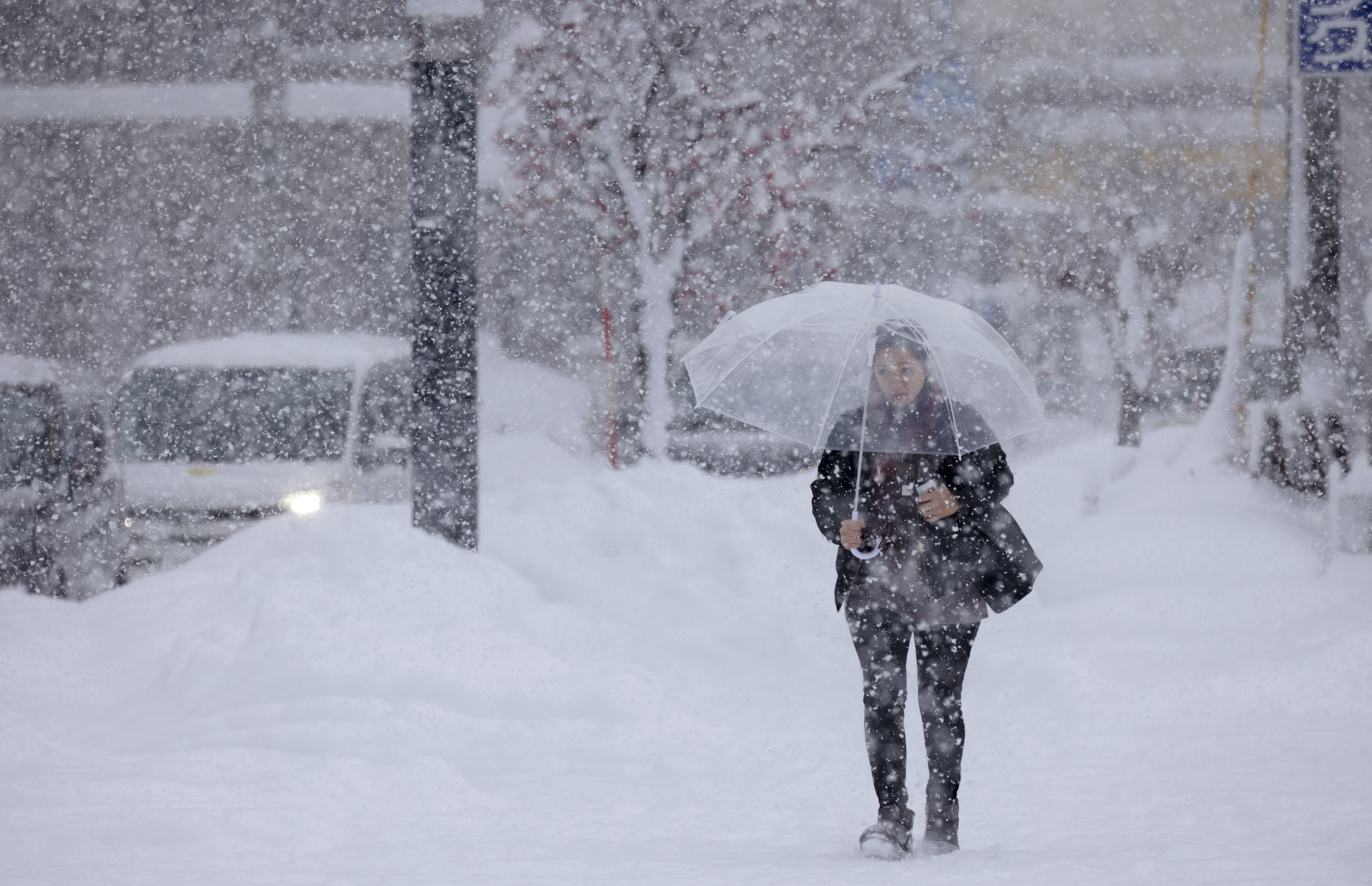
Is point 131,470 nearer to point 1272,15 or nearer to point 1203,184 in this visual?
point 1203,184

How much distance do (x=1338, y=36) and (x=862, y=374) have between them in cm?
613

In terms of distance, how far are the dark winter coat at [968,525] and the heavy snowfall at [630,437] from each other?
21cm

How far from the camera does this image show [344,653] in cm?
535

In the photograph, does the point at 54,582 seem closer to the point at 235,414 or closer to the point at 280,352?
the point at 235,414

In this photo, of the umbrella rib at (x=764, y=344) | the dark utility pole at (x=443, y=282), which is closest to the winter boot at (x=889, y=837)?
the umbrella rib at (x=764, y=344)

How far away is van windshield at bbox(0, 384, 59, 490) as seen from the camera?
26.4ft

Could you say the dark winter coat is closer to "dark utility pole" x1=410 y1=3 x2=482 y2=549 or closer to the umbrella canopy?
the umbrella canopy

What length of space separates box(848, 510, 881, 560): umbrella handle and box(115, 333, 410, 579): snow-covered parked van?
16.4 feet

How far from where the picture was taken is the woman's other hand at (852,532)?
3471mm

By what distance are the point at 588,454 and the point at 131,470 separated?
7.16 m

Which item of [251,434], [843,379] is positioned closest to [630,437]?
[251,434]

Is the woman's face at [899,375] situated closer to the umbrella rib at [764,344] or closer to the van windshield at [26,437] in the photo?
the umbrella rib at [764,344]

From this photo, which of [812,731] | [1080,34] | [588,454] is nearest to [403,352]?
[812,731]

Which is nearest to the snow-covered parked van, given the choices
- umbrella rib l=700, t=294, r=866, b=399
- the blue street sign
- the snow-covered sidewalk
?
the snow-covered sidewalk
